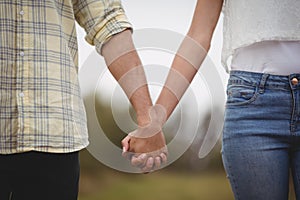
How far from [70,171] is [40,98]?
0.16m

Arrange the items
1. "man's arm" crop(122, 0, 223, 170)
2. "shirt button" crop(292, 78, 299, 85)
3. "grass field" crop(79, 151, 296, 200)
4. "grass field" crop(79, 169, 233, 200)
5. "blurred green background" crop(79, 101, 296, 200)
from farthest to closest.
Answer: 1. "grass field" crop(79, 169, 233, 200)
2. "grass field" crop(79, 151, 296, 200)
3. "blurred green background" crop(79, 101, 296, 200)
4. "man's arm" crop(122, 0, 223, 170)
5. "shirt button" crop(292, 78, 299, 85)

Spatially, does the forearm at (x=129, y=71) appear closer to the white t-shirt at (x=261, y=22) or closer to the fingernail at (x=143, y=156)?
the fingernail at (x=143, y=156)

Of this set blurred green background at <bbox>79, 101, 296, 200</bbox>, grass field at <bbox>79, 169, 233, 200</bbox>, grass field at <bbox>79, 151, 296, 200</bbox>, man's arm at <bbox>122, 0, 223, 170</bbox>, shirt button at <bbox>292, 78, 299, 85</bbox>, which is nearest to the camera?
shirt button at <bbox>292, 78, 299, 85</bbox>

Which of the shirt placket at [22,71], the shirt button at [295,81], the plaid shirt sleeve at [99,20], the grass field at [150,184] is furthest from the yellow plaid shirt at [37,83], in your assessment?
the grass field at [150,184]

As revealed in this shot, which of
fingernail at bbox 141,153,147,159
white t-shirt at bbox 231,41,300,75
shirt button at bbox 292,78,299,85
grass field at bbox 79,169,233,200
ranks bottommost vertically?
grass field at bbox 79,169,233,200

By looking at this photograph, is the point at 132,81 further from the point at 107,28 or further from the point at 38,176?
the point at 38,176

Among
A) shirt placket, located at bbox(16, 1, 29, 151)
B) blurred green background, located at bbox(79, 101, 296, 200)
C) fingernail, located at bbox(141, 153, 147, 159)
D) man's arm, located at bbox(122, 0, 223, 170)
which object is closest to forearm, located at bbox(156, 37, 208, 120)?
man's arm, located at bbox(122, 0, 223, 170)

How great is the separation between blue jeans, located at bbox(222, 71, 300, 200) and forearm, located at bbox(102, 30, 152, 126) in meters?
0.24

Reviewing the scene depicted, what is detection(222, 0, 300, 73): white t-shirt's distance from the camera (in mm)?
1375

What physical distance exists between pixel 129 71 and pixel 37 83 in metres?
0.25

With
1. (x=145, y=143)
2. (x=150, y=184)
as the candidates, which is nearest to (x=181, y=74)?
(x=145, y=143)

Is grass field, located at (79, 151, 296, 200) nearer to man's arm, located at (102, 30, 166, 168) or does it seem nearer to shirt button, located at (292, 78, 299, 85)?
man's arm, located at (102, 30, 166, 168)

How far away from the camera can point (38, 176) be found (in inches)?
54.7

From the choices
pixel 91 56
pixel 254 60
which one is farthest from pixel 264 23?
pixel 91 56
